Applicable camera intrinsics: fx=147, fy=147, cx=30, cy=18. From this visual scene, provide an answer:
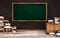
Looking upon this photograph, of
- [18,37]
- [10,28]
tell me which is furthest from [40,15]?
[18,37]

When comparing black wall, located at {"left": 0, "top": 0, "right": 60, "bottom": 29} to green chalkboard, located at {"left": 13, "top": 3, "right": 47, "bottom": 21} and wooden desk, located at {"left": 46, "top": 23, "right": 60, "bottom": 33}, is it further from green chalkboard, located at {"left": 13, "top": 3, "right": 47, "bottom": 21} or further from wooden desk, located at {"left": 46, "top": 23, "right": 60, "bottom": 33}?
wooden desk, located at {"left": 46, "top": 23, "right": 60, "bottom": 33}

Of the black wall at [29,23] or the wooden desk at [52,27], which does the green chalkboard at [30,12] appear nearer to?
the black wall at [29,23]

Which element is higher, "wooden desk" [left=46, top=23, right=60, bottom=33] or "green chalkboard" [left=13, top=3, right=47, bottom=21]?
"green chalkboard" [left=13, top=3, right=47, bottom=21]

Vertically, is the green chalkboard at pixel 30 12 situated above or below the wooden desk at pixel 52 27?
above

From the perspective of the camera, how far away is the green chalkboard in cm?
334

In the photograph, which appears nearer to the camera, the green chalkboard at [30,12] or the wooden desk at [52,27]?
the wooden desk at [52,27]

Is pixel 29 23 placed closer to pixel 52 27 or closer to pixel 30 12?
pixel 30 12

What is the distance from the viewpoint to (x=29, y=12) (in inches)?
132

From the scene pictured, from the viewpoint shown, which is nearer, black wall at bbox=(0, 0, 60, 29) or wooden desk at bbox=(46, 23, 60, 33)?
wooden desk at bbox=(46, 23, 60, 33)

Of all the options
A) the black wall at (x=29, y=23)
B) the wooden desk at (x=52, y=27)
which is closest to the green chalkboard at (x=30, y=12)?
Answer: the black wall at (x=29, y=23)

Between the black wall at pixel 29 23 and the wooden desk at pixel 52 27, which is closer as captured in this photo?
the wooden desk at pixel 52 27

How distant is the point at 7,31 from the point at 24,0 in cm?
81

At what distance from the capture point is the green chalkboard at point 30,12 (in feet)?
11.0

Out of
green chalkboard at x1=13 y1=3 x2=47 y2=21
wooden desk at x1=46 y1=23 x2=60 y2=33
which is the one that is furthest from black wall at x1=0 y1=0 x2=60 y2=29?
wooden desk at x1=46 y1=23 x2=60 y2=33
